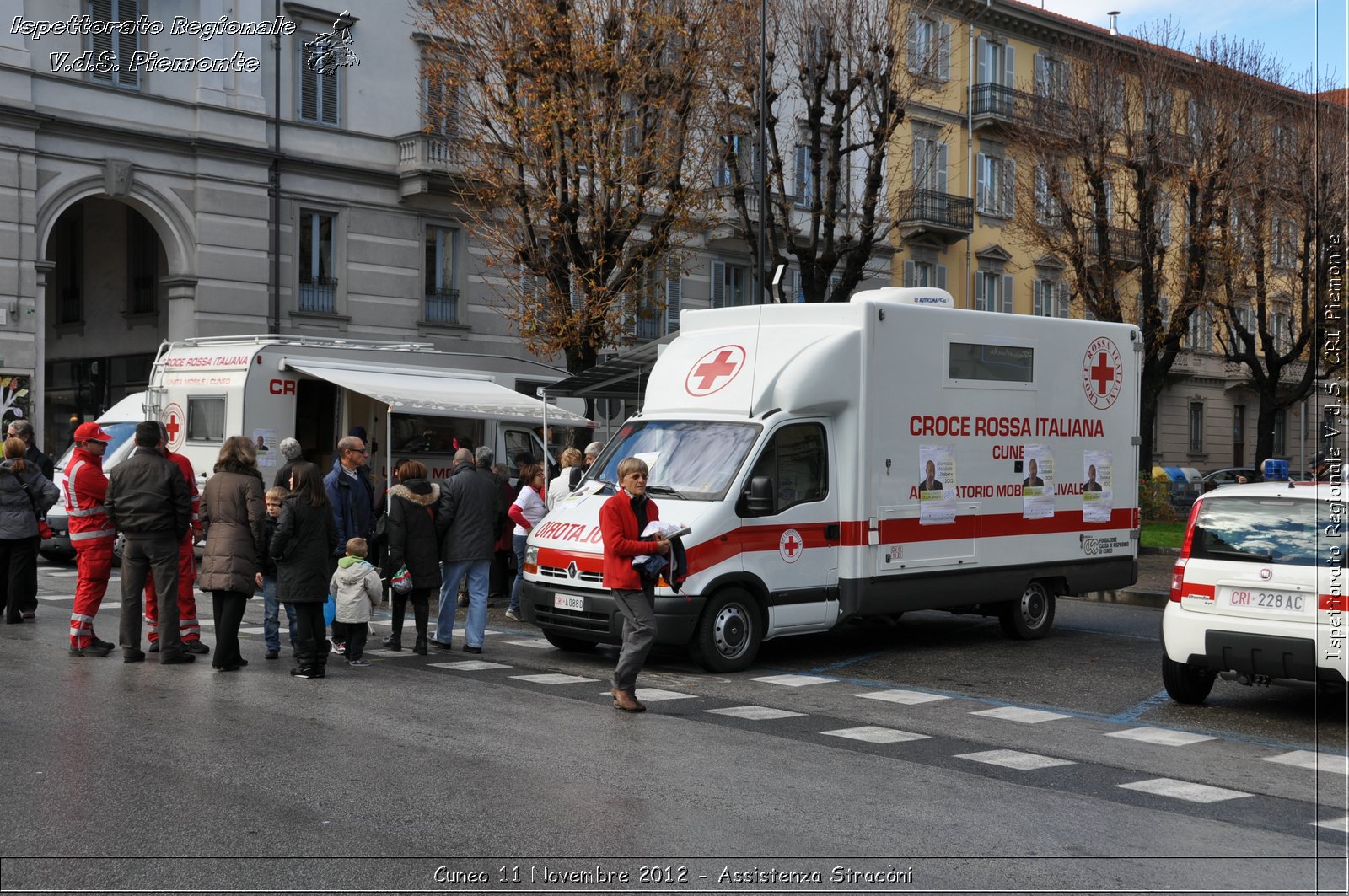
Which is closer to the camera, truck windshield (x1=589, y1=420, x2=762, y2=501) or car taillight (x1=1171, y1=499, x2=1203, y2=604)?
car taillight (x1=1171, y1=499, x2=1203, y2=604)

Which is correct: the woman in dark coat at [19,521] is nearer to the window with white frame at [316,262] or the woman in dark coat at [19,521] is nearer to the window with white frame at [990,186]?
the window with white frame at [316,262]

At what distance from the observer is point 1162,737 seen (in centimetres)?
896

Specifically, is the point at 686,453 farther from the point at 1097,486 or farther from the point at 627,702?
the point at 1097,486

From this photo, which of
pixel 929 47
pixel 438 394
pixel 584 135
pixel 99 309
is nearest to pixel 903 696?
pixel 438 394

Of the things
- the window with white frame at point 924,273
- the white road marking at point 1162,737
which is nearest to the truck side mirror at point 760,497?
the white road marking at point 1162,737

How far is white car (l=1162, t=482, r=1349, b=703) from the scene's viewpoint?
870 centimetres

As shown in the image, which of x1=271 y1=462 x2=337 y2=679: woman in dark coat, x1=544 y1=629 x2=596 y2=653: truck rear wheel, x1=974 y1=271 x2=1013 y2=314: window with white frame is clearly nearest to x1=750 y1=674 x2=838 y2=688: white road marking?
x1=544 y1=629 x2=596 y2=653: truck rear wheel

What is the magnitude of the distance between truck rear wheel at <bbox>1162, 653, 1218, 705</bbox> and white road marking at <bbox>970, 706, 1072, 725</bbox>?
831 millimetres

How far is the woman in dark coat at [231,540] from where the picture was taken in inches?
405

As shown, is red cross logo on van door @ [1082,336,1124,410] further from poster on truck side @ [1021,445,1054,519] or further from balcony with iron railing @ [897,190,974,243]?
balcony with iron railing @ [897,190,974,243]

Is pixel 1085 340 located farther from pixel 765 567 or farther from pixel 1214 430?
pixel 1214 430

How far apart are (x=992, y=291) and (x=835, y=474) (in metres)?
30.8

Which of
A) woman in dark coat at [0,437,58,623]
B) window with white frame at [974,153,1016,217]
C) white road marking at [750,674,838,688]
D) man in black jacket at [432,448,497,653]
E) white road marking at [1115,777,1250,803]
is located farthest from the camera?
window with white frame at [974,153,1016,217]

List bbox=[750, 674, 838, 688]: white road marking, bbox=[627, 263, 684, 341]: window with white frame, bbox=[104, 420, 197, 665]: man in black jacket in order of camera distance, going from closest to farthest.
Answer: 1. bbox=[104, 420, 197, 665]: man in black jacket
2. bbox=[750, 674, 838, 688]: white road marking
3. bbox=[627, 263, 684, 341]: window with white frame
